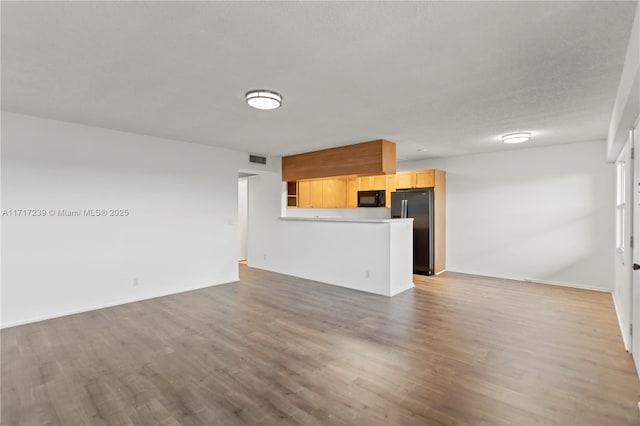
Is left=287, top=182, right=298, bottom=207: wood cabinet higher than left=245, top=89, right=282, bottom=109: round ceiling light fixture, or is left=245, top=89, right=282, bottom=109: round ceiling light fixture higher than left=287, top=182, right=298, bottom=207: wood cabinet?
left=245, top=89, right=282, bottom=109: round ceiling light fixture

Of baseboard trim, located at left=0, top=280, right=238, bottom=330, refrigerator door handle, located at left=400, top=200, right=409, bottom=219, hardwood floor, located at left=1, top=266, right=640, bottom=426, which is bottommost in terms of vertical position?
hardwood floor, located at left=1, top=266, right=640, bottom=426

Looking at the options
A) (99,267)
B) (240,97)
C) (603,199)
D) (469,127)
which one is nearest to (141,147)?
(99,267)

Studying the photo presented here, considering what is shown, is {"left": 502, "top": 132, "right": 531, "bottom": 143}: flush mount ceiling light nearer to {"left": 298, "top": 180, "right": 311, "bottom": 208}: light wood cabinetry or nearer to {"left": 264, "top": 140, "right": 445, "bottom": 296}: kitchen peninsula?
{"left": 264, "top": 140, "right": 445, "bottom": 296}: kitchen peninsula

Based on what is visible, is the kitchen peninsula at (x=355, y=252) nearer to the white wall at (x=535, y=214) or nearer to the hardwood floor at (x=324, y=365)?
the hardwood floor at (x=324, y=365)

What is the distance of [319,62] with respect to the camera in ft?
7.75

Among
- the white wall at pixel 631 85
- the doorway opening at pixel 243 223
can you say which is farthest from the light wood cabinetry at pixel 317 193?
the white wall at pixel 631 85

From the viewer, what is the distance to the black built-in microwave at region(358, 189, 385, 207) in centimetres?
724

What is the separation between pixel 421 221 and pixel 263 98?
4525 mm

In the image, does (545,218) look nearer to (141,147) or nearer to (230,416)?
(230,416)

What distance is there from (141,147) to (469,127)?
15.9ft

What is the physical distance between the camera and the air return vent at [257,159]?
6250mm

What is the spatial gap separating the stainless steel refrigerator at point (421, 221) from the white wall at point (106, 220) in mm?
3641

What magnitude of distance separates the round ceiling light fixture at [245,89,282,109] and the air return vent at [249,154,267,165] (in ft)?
10.7

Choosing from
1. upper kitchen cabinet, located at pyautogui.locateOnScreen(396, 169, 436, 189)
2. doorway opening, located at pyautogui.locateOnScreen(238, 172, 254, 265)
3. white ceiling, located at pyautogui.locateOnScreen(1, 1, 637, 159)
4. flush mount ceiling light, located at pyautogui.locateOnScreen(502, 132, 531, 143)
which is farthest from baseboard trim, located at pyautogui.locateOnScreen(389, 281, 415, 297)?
doorway opening, located at pyautogui.locateOnScreen(238, 172, 254, 265)
